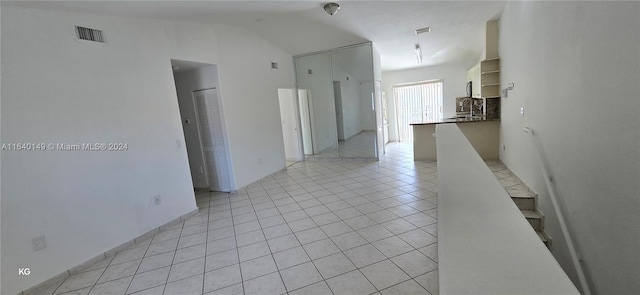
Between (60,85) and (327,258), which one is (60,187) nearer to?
(60,85)

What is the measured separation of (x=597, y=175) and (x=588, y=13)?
1151 mm

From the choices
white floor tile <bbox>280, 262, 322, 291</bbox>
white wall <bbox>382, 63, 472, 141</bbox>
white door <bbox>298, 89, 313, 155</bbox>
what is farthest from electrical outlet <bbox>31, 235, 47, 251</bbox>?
white wall <bbox>382, 63, 472, 141</bbox>

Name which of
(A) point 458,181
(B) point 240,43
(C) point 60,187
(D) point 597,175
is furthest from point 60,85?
(D) point 597,175

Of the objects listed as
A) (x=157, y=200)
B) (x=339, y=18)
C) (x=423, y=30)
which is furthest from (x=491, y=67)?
(x=157, y=200)

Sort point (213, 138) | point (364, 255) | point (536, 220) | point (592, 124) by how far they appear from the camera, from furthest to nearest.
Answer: point (213, 138) → point (536, 220) → point (364, 255) → point (592, 124)

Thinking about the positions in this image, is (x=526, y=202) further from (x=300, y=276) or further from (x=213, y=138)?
(x=213, y=138)

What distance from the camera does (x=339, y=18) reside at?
4438 mm

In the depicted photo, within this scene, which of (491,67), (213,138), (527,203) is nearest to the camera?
(527,203)

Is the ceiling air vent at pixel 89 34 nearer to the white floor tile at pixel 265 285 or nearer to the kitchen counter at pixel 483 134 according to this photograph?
the white floor tile at pixel 265 285

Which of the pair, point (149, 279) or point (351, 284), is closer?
point (351, 284)

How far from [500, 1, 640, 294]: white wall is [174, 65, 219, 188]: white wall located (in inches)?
170

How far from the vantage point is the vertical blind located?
28.6ft

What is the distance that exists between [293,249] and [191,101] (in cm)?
338

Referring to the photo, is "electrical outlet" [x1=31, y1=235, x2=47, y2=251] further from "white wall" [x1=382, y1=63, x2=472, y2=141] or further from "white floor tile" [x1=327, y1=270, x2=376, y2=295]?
"white wall" [x1=382, y1=63, x2=472, y2=141]
